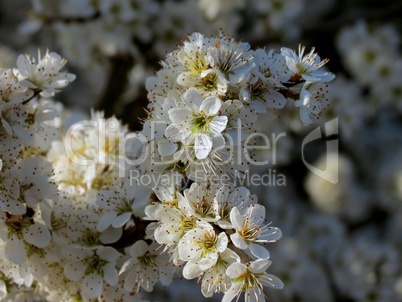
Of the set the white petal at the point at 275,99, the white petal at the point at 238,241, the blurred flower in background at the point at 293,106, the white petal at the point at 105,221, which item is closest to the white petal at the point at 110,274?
the white petal at the point at 105,221

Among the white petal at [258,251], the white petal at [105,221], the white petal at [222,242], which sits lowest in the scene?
the white petal at [258,251]

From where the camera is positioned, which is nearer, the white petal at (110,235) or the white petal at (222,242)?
the white petal at (222,242)

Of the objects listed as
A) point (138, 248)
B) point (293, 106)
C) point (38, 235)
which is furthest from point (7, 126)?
point (293, 106)

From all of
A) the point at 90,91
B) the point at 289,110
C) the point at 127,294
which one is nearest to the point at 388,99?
the point at 289,110

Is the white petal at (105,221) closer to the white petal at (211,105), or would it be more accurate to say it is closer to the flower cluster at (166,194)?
the flower cluster at (166,194)

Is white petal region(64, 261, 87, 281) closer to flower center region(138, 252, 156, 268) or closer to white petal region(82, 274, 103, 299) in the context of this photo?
white petal region(82, 274, 103, 299)

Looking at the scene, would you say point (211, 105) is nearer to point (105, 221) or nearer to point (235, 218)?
point (235, 218)
